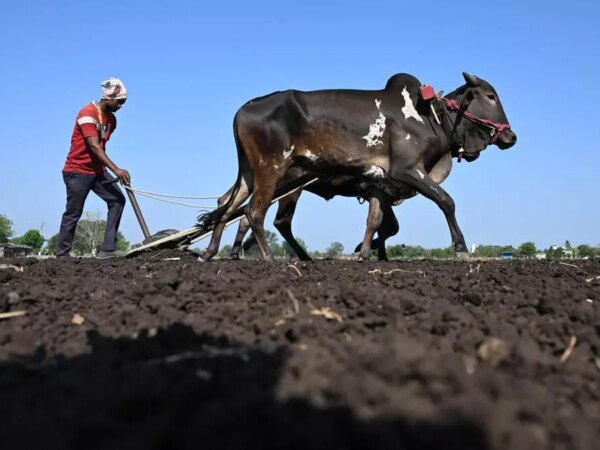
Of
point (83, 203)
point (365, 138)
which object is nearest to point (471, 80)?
point (365, 138)

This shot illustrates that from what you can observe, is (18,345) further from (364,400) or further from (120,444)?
(364,400)

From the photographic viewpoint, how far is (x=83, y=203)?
8.78m

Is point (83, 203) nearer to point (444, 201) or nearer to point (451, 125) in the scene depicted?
point (444, 201)

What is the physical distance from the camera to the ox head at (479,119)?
8781 mm

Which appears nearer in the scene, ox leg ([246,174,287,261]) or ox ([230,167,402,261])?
ox leg ([246,174,287,261])

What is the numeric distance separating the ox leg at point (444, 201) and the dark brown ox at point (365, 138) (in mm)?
11

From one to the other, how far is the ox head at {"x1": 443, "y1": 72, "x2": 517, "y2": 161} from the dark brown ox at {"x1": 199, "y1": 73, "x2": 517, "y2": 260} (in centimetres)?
1

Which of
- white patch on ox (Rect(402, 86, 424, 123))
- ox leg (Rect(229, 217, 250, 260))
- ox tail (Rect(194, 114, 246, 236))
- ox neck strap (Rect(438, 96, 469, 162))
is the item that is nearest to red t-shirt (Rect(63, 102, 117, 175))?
ox tail (Rect(194, 114, 246, 236))

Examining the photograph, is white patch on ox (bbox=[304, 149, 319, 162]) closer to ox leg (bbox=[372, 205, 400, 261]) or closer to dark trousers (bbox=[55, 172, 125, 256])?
ox leg (bbox=[372, 205, 400, 261])

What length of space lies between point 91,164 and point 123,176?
446mm

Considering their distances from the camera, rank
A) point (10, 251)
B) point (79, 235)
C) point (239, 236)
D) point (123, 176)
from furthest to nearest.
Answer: point (79, 235), point (10, 251), point (239, 236), point (123, 176)

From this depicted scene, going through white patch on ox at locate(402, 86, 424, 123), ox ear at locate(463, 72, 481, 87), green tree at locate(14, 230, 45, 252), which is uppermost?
green tree at locate(14, 230, 45, 252)

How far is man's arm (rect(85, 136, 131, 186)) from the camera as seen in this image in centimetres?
846

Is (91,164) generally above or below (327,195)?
below
